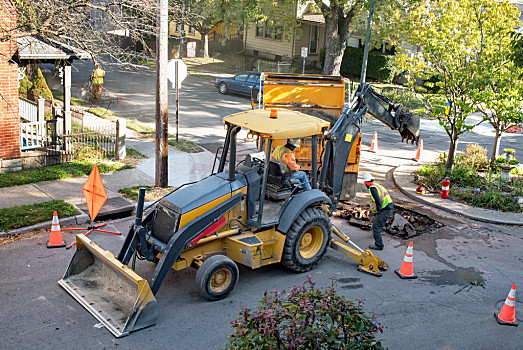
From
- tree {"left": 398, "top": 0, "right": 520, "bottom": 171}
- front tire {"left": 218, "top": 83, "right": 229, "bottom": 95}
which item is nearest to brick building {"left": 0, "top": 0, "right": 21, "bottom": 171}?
tree {"left": 398, "top": 0, "right": 520, "bottom": 171}

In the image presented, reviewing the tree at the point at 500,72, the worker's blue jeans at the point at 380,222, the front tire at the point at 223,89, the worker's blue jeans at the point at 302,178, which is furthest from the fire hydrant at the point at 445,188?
the front tire at the point at 223,89

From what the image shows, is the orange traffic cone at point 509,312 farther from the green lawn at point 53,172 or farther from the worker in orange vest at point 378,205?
the green lawn at point 53,172

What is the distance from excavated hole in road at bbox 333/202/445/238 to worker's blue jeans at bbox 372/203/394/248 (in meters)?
1.01

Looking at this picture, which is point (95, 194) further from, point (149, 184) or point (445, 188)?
point (445, 188)

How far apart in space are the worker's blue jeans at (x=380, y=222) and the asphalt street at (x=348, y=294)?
271mm

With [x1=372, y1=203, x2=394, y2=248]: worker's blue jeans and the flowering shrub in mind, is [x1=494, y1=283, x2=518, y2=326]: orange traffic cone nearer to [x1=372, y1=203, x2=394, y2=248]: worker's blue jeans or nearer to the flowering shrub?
[x1=372, y1=203, x2=394, y2=248]: worker's blue jeans

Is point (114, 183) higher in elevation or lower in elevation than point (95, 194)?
lower

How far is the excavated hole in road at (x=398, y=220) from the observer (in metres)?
11.6

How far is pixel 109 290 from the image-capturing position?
795cm

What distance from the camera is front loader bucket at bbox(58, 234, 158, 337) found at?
7.25 metres

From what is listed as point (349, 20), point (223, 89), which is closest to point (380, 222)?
point (349, 20)

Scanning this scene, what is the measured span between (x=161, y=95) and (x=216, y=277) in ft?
19.7

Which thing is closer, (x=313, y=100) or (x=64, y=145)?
(x=313, y=100)

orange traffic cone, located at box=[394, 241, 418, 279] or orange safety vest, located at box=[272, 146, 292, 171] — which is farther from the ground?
orange safety vest, located at box=[272, 146, 292, 171]
